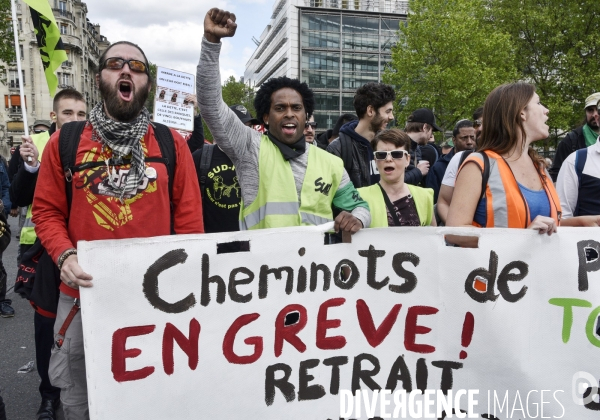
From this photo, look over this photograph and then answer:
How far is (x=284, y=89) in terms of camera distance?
279cm

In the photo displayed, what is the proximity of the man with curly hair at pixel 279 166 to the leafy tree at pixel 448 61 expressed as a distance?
2340 cm

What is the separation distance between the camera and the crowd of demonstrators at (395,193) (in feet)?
10.8

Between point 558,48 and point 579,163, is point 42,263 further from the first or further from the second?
point 558,48

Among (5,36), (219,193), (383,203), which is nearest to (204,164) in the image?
(219,193)

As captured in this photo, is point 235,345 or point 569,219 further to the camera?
point 569,219

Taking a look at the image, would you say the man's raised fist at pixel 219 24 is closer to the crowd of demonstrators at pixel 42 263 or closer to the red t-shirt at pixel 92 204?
the red t-shirt at pixel 92 204

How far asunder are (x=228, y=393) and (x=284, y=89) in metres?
1.50

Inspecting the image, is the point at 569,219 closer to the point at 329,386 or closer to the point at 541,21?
the point at 329,386

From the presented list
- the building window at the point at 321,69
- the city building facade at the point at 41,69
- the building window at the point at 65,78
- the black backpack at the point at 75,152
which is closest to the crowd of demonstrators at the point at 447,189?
the black backpack at the point at 75,152

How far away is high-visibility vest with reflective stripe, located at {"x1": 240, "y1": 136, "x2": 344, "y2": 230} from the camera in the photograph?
2.53 metres

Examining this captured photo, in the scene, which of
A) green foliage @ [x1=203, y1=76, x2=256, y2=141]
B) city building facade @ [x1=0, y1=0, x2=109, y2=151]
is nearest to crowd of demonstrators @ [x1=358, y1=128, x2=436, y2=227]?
city building facade @ [x1=0, y1=0, x2=109, y2=151]

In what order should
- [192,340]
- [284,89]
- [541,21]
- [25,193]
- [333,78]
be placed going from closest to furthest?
[192,340] < [284,89] < [25,193] < [541,21] < [333,78]

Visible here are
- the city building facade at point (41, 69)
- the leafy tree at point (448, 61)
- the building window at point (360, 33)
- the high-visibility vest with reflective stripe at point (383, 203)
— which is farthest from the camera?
the building window at point (360, 33)

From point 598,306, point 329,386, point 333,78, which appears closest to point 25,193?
point 329,386
